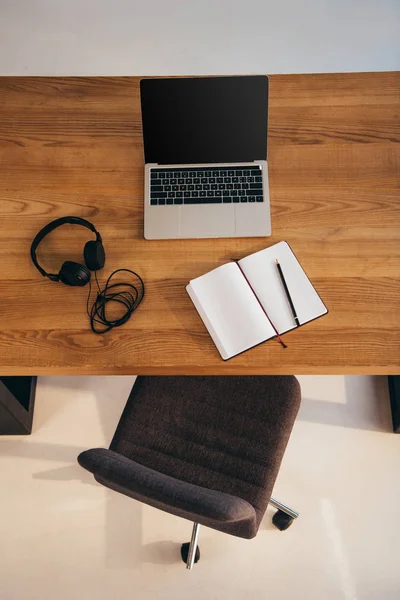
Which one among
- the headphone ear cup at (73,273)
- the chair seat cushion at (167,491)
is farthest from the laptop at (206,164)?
the chair seat cushion at (167,491)

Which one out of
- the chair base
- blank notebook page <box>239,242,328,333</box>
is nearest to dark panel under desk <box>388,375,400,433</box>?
the chair base

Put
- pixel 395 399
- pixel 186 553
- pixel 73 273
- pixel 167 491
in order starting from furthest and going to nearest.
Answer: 1. pixel 395 399
2. pixel 186 553
3. pixel 73 273
4. pixel 167 491

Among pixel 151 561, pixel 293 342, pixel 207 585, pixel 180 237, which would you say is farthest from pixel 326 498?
pixel 180 237

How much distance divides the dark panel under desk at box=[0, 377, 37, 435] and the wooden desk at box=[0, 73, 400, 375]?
480 millimetres

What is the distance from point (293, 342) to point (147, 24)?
1.98m

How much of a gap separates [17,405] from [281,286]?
3.44 ft

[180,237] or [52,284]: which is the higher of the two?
[180,237]

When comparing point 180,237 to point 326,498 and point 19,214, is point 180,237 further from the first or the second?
point 326,498

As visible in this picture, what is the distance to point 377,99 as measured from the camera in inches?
64.7

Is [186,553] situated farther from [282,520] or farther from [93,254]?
[93,254]

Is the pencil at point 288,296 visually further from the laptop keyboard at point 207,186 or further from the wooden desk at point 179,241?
the laptop keyboard at point 207,186

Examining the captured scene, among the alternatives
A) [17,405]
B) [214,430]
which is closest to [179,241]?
[214,430]

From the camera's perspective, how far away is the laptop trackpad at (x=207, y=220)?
1.50 m

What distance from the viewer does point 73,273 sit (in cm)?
139
